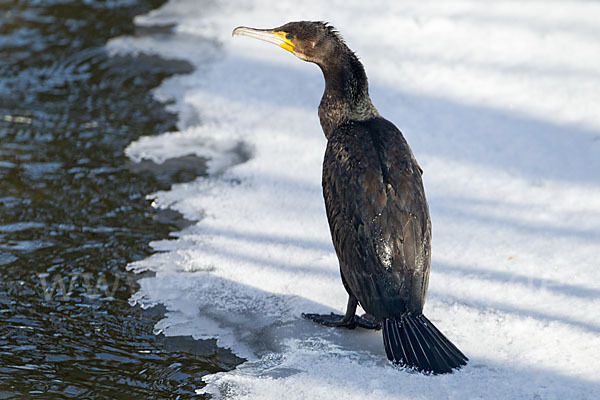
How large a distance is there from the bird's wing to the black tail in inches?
3.1

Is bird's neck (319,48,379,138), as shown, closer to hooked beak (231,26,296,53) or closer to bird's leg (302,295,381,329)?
hooked beak (231,26,296,53)

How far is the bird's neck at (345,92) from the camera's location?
162 inches

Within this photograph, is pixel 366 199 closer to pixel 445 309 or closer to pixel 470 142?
pixel 445 309

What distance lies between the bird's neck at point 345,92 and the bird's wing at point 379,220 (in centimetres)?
25

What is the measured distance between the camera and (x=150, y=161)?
5.66 m

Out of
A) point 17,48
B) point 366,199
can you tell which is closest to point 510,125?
point 366,199

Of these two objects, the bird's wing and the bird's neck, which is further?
the bird's neck

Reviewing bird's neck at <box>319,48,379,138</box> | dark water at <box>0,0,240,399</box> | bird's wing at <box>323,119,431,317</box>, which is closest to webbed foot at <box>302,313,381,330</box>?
bird's wing at <box>323,119,431,317</box>

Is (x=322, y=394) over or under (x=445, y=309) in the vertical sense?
under

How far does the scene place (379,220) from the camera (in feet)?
11.9

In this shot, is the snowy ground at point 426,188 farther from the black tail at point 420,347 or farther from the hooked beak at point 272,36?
the hooked beak at point 272,36

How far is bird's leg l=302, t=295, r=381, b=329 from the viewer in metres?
3.87

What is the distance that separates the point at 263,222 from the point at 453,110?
6.52 feet

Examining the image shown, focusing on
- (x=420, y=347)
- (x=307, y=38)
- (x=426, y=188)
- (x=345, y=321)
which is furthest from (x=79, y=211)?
(x=420, y=347)
